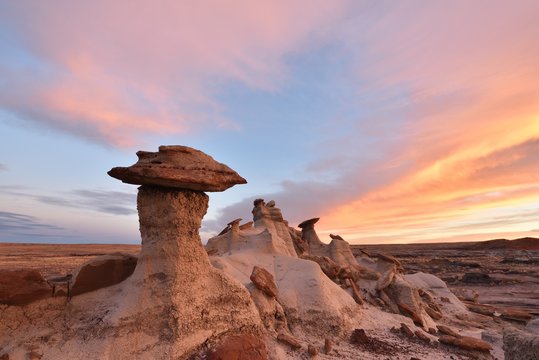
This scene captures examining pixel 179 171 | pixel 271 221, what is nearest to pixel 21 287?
pixel 179 171

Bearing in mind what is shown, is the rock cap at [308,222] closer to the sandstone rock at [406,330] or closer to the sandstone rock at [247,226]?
the sandstone rock at [247,226]

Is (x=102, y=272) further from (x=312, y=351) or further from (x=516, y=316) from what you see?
(x=516, y=316)

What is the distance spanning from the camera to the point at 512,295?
24.7 m

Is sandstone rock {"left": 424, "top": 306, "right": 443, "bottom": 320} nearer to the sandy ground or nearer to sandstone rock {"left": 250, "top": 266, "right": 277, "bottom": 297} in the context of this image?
sandstone rock {"left": 250, "top": 266, "right": 277, "bottom": 297}

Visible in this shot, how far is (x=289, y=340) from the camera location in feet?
26.8

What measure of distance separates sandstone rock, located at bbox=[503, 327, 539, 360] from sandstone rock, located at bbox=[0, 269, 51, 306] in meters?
7.78

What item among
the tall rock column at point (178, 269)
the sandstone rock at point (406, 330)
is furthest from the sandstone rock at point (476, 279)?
the tall rock column at point (178, 269)

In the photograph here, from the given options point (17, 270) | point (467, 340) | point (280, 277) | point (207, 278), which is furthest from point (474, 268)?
point (17, 270)

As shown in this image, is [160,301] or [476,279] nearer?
[160,301]

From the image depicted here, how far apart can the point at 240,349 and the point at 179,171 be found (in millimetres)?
3544

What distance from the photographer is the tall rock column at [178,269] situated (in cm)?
666

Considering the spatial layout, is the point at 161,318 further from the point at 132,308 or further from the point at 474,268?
the point at 474,268

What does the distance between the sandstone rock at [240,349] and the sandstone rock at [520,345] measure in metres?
4.12

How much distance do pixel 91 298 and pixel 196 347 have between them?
2514 millimetres
